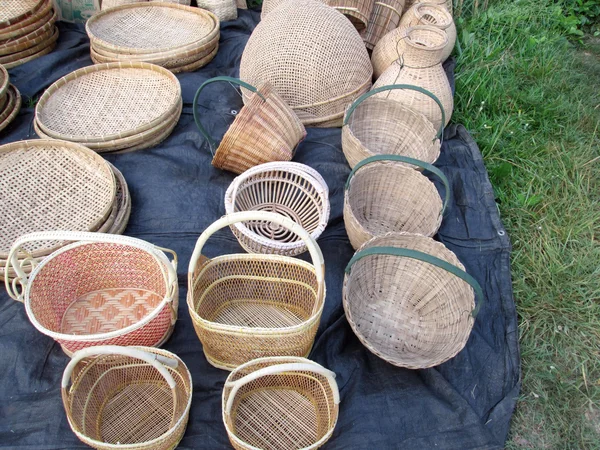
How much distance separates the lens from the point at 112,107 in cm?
226

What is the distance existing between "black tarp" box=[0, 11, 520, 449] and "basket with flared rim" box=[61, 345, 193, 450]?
8 centimetres

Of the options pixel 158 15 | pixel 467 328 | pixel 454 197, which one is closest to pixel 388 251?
pixel 467 328

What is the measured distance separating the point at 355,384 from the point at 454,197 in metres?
1.06

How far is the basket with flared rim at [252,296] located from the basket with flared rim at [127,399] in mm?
151

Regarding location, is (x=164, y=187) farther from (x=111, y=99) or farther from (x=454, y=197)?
(x=454, y=197)

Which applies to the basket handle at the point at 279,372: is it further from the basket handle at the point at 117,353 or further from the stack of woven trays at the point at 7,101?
the stack of woven trays at the point at 7,101

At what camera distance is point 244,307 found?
5.28ft

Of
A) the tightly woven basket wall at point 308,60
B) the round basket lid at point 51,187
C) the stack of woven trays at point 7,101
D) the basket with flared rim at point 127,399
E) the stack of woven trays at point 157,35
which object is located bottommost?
the basket with flared rim at point 127,399

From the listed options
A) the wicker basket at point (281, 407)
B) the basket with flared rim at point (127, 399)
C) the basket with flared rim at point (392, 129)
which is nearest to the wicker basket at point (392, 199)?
the basket with flared rim at point (392, 129)

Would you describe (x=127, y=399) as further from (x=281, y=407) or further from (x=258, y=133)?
(x=258, y=133)

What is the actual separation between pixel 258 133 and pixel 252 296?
0.65 meters

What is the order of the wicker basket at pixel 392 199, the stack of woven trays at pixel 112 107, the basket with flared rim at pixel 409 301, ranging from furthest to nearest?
1. the stack of woven trays at pixel 112 107
2. the wicker basket at pixel 392 199
3. the basket with flared rim at pixel 409 301

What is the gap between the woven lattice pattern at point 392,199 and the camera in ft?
6.13

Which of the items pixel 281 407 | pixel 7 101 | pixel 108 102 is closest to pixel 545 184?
pixel 281 407
